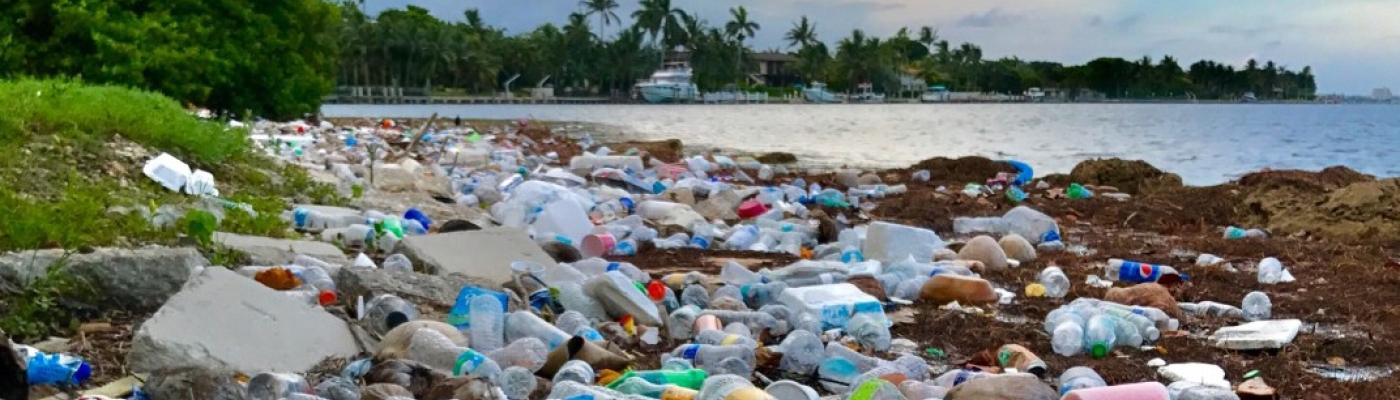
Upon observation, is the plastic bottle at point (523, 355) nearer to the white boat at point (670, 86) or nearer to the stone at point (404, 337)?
the stone at point (404, 337)

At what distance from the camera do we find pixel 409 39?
79688mm

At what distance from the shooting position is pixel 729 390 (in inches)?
130

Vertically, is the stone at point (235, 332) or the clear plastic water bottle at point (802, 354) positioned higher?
the stone at point (235, 332)

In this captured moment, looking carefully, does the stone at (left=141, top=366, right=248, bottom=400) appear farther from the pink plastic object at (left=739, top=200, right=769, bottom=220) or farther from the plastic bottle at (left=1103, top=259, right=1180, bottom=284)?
the pink plastic object at (left=739, top=200, right=769, bottom=220)

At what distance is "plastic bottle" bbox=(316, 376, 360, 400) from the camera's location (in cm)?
318

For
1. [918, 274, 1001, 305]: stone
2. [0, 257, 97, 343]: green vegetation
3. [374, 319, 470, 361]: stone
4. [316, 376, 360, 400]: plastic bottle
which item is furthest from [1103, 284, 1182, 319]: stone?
[0, 257, 97, 343]: green vegetation

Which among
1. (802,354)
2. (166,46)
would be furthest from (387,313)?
(166,46)

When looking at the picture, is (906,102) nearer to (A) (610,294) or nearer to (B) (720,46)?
(B) (720,46)

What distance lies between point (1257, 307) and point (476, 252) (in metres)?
3.34

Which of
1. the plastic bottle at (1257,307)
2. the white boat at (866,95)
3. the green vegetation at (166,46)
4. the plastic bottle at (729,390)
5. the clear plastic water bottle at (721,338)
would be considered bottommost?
the white boat at (866,95)

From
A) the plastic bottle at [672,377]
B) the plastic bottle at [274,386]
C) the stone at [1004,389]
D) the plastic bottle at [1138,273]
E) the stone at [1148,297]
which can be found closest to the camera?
the plastic bottle at [274,386]

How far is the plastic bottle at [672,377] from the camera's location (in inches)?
138

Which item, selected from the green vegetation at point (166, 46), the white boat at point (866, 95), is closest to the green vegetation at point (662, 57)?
the white boat at point (866, 95)

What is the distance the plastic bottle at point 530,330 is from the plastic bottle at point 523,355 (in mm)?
190
